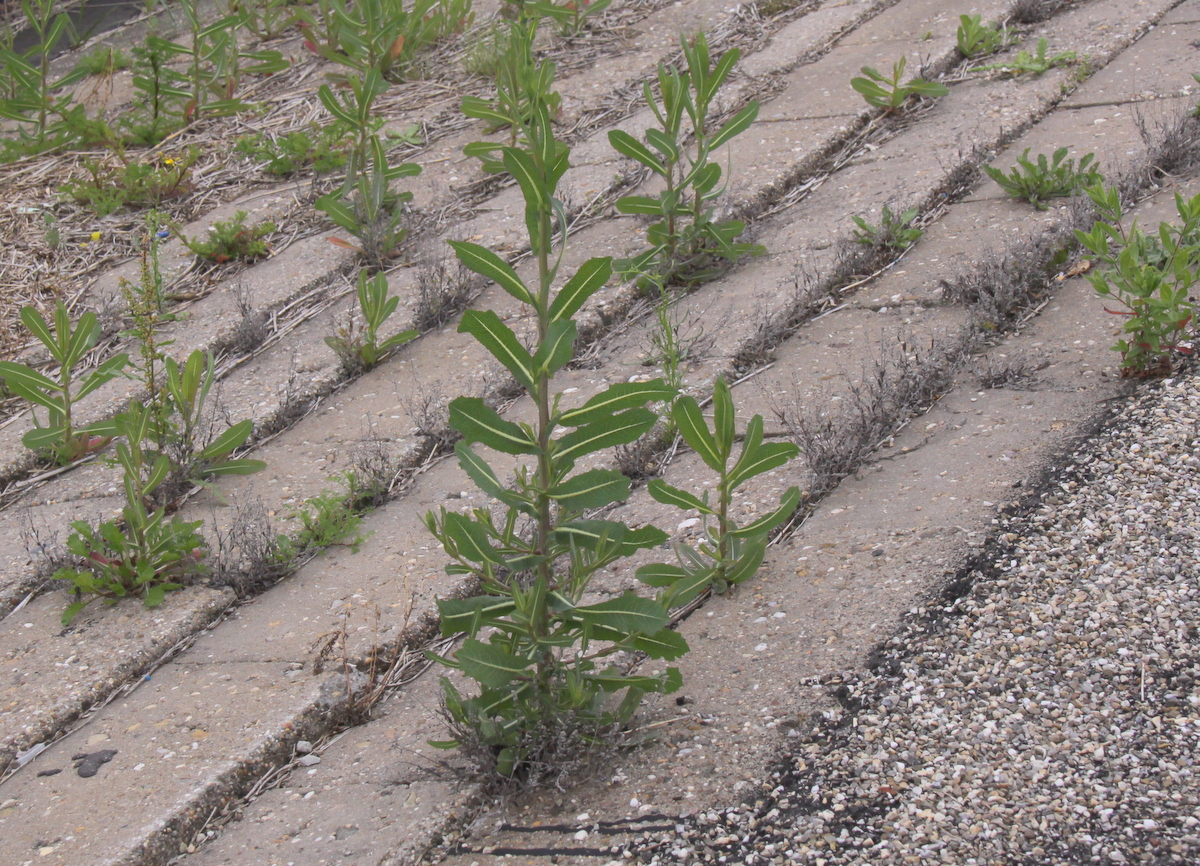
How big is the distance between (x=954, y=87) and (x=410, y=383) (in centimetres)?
276

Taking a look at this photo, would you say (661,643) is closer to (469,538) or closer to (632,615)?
(632,615)

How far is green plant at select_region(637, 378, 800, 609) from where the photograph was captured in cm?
215

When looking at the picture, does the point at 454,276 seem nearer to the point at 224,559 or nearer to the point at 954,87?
the point at 224,559

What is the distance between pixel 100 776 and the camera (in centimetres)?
213

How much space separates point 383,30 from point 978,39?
2.58 metres

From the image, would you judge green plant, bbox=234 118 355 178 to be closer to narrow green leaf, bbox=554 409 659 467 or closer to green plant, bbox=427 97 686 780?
green plant, bbox=427 97 686 780

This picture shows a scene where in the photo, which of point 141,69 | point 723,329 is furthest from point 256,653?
point 141,69

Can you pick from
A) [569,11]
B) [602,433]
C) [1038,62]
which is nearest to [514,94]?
[602,433]

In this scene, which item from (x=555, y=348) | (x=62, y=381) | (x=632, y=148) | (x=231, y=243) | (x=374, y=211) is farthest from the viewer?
(x=231, y=243)

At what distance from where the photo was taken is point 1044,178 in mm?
3627

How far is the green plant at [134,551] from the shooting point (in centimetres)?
263

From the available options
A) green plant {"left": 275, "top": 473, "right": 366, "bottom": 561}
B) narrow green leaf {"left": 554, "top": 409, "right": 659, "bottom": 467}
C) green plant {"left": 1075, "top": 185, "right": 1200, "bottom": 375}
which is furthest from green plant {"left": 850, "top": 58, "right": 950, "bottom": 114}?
narrow green leaf {"left": 554, "top": 409, "right": 659, "bottom": 467}

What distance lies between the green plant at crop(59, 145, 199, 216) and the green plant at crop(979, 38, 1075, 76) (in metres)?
3.50

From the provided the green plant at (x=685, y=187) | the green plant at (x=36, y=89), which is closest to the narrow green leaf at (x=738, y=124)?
the green plant at (x=685, y=187)
